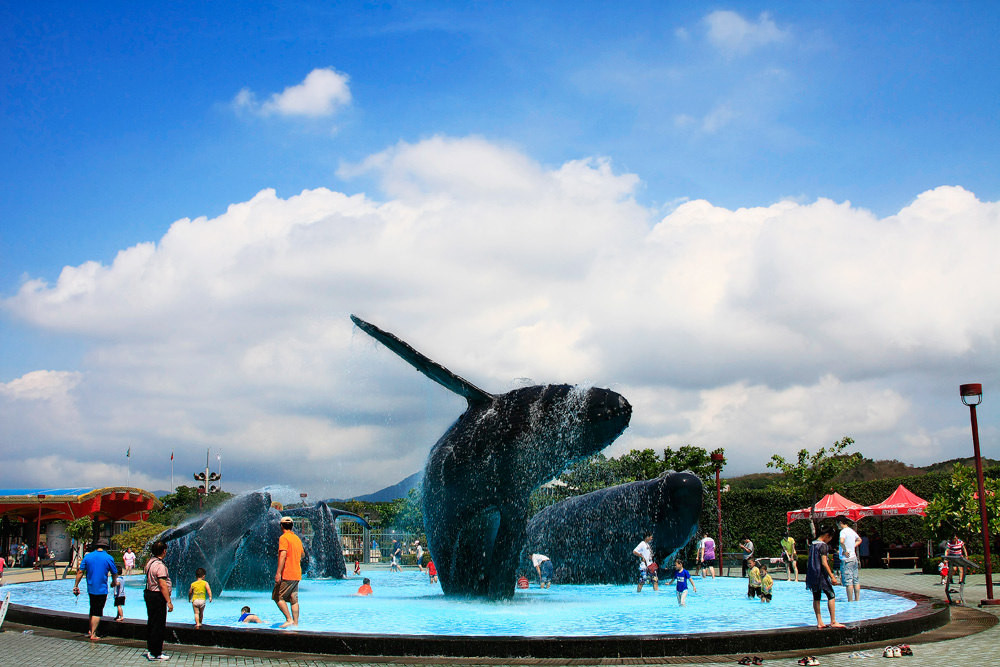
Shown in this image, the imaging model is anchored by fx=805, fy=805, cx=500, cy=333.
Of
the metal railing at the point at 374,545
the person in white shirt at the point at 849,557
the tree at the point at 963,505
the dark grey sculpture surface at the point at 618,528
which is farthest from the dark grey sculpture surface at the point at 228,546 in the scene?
the metal railing at the point at 374,545

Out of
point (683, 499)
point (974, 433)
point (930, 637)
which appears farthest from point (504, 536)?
point (974, 433)

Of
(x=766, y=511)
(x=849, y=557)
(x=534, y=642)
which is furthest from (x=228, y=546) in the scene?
(x=766, y=511)

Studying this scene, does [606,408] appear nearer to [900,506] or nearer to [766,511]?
[900,506]

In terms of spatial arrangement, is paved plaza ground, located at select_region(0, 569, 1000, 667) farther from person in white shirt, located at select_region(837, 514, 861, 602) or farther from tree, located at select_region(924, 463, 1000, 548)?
tree, located at select_region(924, 463, 1000, 548)

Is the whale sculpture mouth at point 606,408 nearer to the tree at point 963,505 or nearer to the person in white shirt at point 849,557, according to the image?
the person in white shirt at point 849,557

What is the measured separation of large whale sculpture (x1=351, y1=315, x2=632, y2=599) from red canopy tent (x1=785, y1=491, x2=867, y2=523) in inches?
862

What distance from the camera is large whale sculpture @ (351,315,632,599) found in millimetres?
16094

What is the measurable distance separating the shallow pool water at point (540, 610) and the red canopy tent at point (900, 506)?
431 inches

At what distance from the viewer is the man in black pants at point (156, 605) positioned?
1052 cm

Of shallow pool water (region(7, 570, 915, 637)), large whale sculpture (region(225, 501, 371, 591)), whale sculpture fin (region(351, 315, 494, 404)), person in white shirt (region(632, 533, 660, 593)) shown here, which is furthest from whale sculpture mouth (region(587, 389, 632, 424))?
large whale sculpture (region(225, 501, 371, 591))

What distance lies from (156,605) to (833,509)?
3046cm

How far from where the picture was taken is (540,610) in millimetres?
15812

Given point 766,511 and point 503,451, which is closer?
point 503,451

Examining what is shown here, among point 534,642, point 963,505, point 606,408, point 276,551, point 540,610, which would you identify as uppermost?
point 606,408
